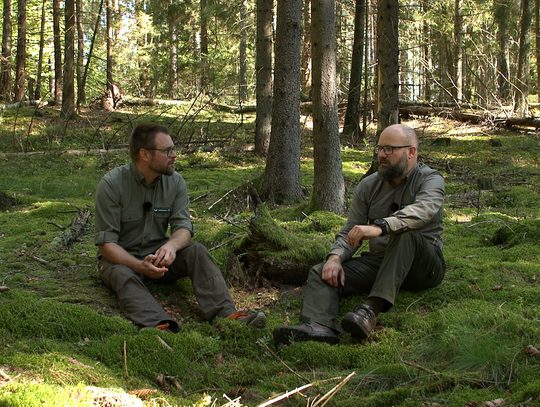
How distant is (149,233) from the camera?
4914 mm

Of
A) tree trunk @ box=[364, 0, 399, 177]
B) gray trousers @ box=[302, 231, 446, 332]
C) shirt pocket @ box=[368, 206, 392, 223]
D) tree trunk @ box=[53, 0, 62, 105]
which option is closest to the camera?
gray trousers @ box=[302, 231, 446, 332]

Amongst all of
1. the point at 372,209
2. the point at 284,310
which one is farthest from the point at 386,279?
the point at 284,310

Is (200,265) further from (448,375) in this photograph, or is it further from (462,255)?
(462,255)

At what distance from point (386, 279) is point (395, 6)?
5905mm

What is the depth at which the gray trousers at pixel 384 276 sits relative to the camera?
13.8 feet

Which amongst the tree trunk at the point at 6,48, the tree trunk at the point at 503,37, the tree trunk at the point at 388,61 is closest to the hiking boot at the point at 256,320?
the tree trunk at the point at 388,61

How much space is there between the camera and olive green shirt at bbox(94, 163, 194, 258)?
4727 mm

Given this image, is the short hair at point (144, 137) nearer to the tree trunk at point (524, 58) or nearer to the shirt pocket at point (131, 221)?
the shirt pocket at point (131, 221)

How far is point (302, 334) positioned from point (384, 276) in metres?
0.86

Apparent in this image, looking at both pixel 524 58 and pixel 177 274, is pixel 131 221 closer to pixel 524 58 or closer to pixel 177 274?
pixel 177 274

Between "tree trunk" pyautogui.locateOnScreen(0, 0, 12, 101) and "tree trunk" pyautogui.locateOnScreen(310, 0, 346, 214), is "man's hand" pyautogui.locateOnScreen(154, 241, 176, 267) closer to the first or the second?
"tree trunk" pyautogui.locateOnScreen(310, 0, 346, 214)

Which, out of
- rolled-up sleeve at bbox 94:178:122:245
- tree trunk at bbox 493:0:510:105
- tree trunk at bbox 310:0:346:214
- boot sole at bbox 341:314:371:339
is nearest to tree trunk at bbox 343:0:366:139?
tree trunk at bbox 493:0:510:105

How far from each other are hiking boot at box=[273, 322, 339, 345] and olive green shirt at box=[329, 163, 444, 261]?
84cm

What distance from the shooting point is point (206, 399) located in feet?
9.70
